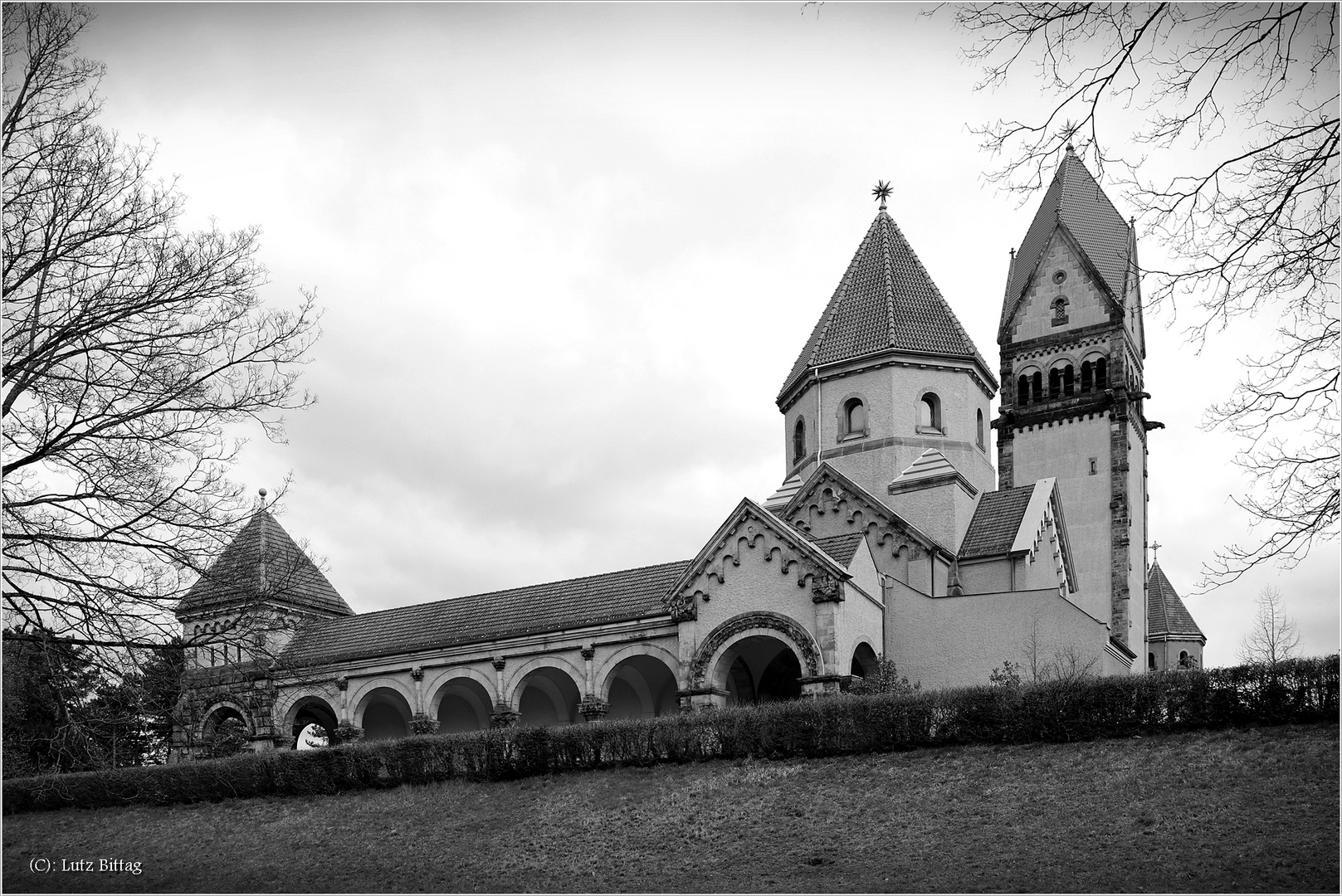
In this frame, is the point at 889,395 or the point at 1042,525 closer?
the point at 1042,525

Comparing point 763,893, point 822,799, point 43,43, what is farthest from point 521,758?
point 43,43

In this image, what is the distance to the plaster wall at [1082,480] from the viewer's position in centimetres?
4753

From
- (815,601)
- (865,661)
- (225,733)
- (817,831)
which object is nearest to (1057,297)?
(865,661)

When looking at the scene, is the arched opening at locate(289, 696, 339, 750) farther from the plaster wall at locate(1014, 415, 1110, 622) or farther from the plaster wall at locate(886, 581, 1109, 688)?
the plaster wall at locate(1014, 415, 1110, 622)

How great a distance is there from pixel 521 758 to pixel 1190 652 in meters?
41.0

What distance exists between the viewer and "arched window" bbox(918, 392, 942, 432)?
1355 inches

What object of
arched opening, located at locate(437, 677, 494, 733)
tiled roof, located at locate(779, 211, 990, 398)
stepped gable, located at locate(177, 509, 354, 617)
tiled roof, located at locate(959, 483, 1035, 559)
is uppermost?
tiled roof, located at locate(779, 211, 990, 398)

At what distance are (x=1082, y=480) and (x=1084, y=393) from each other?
3346 millimetres

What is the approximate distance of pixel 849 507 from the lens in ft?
106

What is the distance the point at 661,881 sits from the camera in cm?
1877

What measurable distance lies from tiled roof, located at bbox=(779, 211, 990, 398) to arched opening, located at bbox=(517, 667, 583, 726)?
33.1ft

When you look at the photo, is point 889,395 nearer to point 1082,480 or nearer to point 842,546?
point 842,546

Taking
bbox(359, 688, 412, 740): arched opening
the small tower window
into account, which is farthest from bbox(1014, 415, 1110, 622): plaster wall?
bbox(359, 688, 412, 740): arched opening

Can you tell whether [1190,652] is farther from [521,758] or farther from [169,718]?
[169,718]
